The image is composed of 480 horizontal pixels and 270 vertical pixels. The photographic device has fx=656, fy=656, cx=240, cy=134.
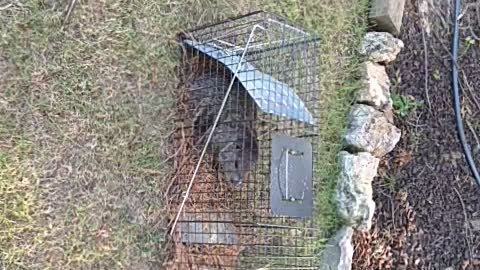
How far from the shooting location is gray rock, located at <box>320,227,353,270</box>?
204 cm

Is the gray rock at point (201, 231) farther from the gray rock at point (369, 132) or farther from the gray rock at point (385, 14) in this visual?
the gray rock at point (385, 14)

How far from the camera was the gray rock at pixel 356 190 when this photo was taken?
2.07 meters

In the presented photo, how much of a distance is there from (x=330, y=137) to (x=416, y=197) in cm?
43

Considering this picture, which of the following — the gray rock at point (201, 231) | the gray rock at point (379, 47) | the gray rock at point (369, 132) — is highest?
the gray rock at point (379, 47)

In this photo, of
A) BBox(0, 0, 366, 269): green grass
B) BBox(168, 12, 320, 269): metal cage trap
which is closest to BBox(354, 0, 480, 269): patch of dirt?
BBox(168, 12, 320, 269): metal cage trap

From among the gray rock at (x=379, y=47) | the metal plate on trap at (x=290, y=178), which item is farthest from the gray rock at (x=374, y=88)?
the metal plate on trap at (x=290, y=178)

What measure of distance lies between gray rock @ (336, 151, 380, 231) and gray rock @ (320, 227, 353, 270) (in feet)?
0.15

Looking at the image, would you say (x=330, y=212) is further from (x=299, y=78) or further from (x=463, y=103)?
(x=463, y=103)

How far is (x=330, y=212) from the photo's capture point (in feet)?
6.92

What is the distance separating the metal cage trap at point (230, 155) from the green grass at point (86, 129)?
0.18 ft

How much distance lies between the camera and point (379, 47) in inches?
88.2

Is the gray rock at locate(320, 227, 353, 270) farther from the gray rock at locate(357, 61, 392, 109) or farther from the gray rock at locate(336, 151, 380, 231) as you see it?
the gray rock at locate(357, 61, 392, 109)

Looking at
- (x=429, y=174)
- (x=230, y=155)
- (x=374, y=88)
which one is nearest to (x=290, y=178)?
(x=230, y=155)

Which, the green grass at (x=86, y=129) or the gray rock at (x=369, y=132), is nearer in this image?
the green grass at (x=86, y=129)
